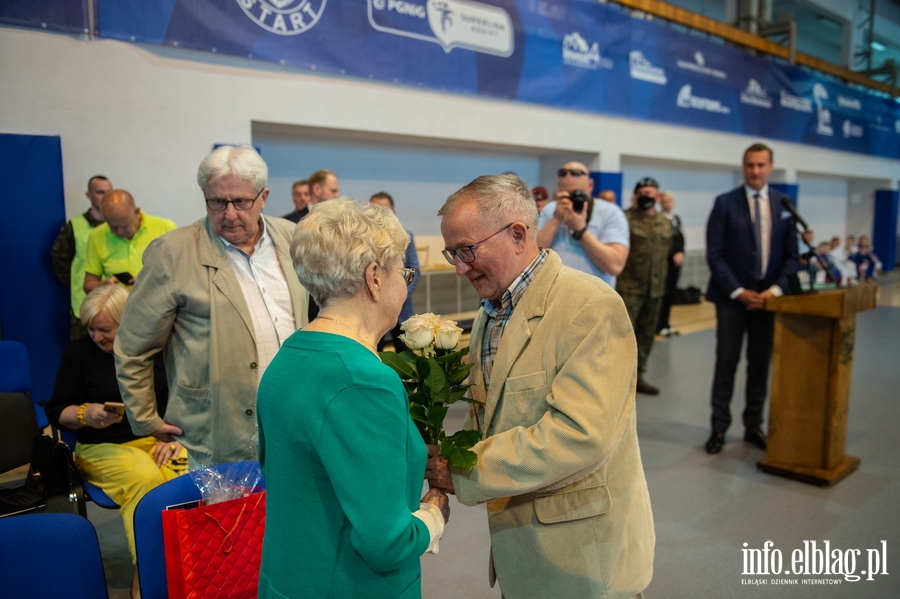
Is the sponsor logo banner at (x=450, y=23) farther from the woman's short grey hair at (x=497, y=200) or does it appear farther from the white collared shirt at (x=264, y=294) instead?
the woman's short grey hair at (x=497, y=200)

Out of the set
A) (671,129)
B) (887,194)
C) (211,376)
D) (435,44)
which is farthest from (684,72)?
(887,194)

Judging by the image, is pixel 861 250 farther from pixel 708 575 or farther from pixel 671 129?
pixel 708 575

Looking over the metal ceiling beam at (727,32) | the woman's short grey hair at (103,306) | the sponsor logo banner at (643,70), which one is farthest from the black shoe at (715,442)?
the metal ceiling beam at (727,32)

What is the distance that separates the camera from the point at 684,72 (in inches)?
359

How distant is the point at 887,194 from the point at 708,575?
1693cm

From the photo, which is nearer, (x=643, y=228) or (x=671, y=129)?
(x=643, y=228)

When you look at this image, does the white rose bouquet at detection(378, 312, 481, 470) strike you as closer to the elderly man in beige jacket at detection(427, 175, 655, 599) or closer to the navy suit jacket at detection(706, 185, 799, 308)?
the elderly man in beige jacket at detection(427, 175, 655, 599)

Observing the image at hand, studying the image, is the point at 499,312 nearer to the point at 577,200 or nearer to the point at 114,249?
the point at 577,200

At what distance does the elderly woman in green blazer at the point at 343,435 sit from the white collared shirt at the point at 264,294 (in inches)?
33.2

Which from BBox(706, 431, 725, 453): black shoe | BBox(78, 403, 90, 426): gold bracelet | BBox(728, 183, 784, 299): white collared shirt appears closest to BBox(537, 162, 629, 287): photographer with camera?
BBox(728, 183, 784, 299): white collared shirt

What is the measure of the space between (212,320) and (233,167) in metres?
0.46

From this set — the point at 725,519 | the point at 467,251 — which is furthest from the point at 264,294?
the point at 725,519

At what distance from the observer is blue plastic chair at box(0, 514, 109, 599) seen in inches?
58.6

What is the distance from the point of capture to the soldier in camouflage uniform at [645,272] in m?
5.13
